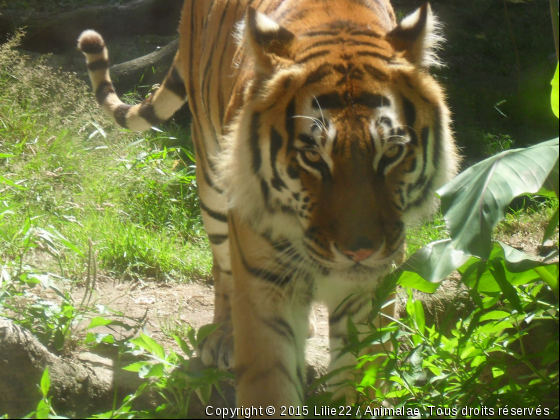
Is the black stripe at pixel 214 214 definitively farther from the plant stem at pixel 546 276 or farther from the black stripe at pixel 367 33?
the plant stem at pixel 546 276

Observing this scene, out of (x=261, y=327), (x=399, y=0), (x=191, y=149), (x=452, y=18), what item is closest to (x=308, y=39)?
(x=261, y=327)

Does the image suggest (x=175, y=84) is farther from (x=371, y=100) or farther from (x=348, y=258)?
(x=348, y=258)

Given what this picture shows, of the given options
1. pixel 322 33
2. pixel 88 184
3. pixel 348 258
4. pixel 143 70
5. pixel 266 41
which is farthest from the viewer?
pixel 143 70

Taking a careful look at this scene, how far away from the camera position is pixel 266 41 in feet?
7.11

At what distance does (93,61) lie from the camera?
382cm

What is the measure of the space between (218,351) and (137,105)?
1.59 m

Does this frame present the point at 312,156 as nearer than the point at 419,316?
Yes

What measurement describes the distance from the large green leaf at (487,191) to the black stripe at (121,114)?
7.90ft

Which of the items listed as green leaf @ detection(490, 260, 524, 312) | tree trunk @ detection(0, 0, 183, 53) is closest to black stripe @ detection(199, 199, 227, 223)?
green leaf @ detection(490, 260, 524, 312)

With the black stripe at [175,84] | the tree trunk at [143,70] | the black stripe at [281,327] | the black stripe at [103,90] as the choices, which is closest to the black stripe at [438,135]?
the black stripe at [281,327]

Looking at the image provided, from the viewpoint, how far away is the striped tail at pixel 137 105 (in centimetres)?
362

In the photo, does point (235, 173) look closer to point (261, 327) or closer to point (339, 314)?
point (261, 327)

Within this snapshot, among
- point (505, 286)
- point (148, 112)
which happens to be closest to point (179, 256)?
point (148, 112)

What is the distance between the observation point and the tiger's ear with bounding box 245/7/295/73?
2123mm
